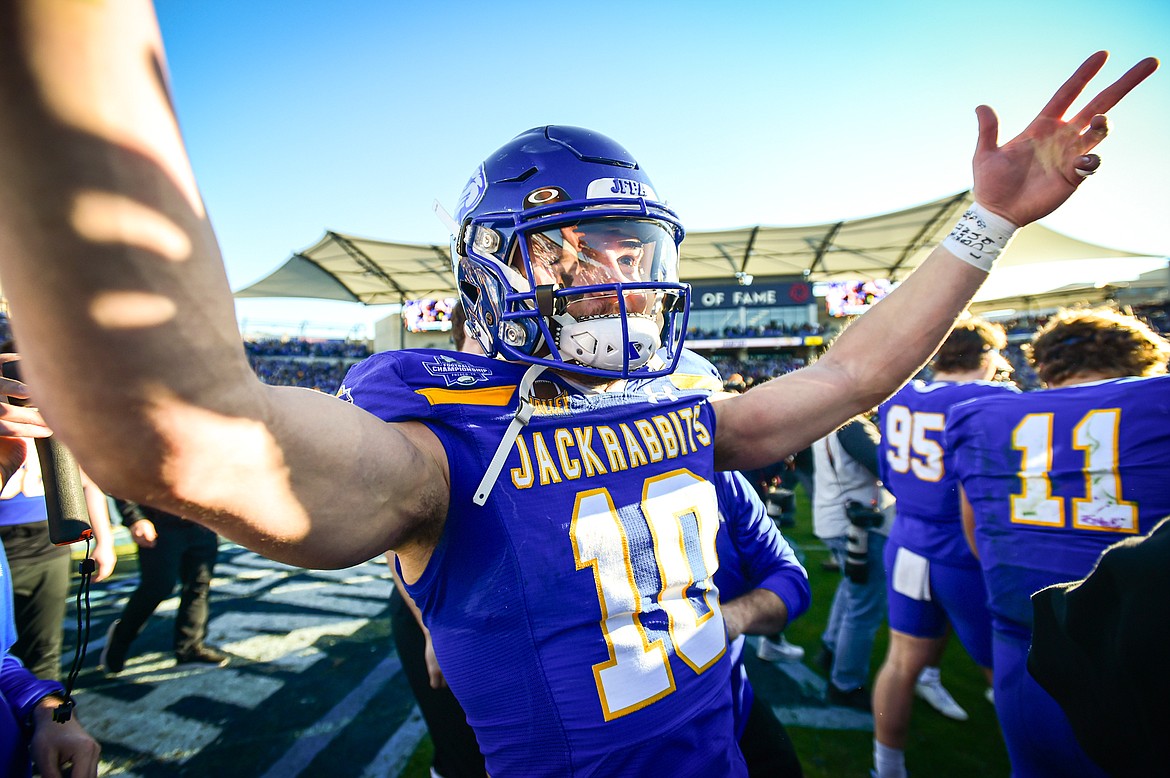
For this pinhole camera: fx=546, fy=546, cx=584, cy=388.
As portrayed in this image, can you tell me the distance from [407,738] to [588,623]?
9.44ft

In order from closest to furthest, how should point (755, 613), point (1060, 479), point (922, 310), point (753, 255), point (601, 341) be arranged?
1. point (601, 341)
2. point (922, 310)
3. point (755, 613)
4. point (1060, 479)
5. point (753, 255)

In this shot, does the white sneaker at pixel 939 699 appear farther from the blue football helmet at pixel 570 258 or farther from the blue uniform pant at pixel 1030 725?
the blue football helmet at pixel 570 258

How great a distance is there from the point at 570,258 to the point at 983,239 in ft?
3.70

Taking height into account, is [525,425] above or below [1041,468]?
above

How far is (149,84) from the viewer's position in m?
0.48


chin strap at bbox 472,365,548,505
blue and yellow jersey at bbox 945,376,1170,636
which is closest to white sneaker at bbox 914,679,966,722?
blue and yellow jersey at bbox 945,376,1170,636

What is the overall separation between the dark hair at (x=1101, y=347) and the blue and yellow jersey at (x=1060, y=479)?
370 mm

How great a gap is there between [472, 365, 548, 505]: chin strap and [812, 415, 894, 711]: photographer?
124 inches

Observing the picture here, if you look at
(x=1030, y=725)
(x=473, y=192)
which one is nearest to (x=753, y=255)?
(x=1030, y=725)

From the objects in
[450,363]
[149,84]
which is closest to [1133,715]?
[450,363]

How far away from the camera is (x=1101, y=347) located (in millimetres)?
2430

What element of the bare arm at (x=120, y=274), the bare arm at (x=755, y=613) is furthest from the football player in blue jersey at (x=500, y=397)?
the bare arm at (x=755, y=613)

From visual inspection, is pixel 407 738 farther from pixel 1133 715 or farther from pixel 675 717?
pixel 1133 715

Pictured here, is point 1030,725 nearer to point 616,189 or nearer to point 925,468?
point 925,468
